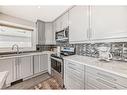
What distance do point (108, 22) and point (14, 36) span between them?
2840mm

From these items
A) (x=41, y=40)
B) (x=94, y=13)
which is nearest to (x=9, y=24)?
(x=41, y=40)

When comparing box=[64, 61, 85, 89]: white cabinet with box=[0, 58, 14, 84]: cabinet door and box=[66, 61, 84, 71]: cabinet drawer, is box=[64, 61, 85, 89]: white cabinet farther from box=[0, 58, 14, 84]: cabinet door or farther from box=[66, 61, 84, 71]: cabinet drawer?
box=[0, 58, 14, 84]: cabinet door

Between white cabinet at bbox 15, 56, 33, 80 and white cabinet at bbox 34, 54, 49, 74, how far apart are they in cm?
19

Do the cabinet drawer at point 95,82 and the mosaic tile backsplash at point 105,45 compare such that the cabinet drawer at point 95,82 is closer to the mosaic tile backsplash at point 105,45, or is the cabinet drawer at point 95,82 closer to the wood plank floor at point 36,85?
the mosaic tile backsplash at point 105,45

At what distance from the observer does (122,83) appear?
3.10 ft

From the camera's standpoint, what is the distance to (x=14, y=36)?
3.18 metres

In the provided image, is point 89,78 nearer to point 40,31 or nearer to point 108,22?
point 108,22

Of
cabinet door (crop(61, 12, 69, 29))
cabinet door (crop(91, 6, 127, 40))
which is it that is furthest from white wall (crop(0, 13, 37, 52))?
cabinet door (crop(91, 6, 127, 40))

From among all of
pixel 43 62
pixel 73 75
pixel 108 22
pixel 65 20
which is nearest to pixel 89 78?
pixel 73 75

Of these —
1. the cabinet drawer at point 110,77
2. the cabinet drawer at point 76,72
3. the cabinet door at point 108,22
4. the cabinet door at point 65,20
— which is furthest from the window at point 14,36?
the cabinet drawer at point 110,77

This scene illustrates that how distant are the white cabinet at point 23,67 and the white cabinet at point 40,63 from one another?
0.64ft

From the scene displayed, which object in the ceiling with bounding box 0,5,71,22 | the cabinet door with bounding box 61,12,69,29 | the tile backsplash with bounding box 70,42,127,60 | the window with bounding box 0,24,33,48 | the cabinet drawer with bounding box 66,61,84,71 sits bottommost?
the cabinet drawer with bounding box 66,61,84,71

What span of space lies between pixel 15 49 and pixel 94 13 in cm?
254

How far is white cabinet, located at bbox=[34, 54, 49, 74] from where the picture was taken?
3.21 meters
